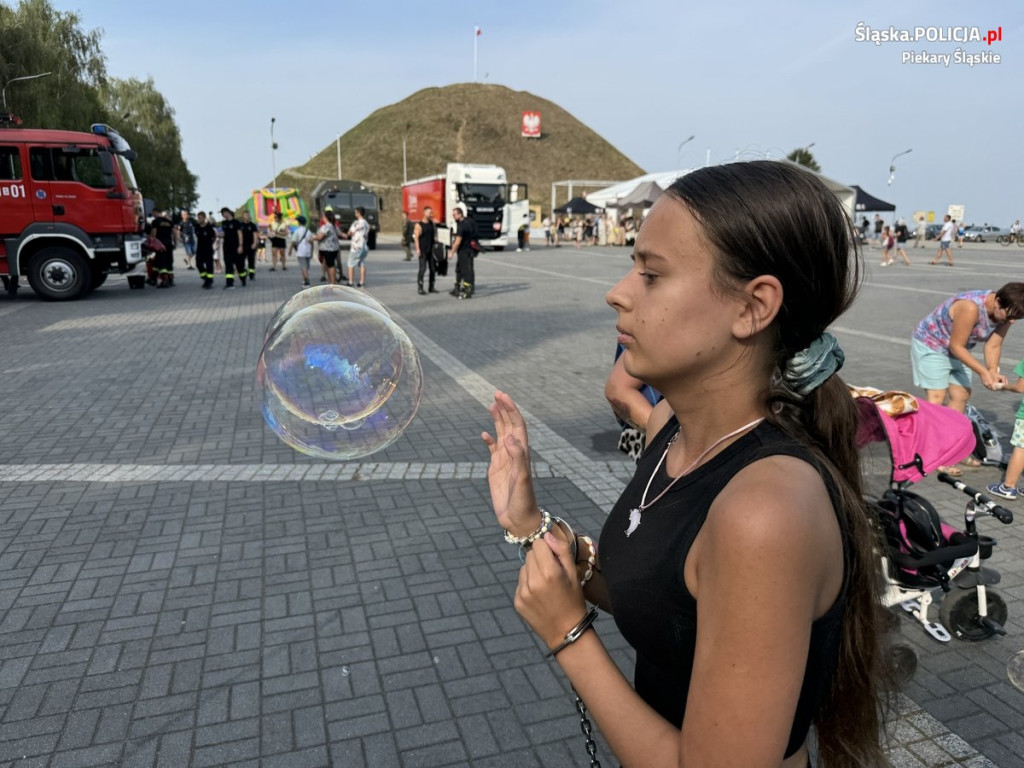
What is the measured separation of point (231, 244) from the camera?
17719 millimetres

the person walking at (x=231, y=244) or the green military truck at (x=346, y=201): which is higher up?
the green military truck at (x=346, y=201)

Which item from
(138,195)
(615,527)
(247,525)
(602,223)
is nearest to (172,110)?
(602,223)

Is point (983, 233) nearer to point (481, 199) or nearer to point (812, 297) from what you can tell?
point (481, 199)

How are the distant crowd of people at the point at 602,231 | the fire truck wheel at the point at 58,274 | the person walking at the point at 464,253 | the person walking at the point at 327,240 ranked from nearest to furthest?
the fire truck wheel at the point at 58,274 < the person walking at the point at 464,253 < the person walking at the point at 327,240 < the distant crowd of people at the point at 602,231

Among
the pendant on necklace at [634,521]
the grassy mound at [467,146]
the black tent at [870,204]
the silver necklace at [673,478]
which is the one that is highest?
the grassy mound at [467,146]

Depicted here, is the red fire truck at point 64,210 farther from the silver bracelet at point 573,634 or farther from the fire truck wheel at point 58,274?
the silver bracelet at point 573,634

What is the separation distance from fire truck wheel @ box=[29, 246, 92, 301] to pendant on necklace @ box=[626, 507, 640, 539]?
16380 mm

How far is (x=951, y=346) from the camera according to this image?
5.51 m

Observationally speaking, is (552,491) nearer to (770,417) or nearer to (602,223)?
(770,417)

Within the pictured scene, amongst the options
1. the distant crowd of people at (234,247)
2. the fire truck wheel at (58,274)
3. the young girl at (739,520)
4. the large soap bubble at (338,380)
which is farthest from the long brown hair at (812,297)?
the fire truck wheel at (58,274)

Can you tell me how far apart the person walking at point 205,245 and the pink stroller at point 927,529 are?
A: 1699cm

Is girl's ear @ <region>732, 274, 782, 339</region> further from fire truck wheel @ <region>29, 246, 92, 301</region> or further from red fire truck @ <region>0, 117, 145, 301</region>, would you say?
fire truck wheel @ <region>29, 246, 92, 301</region>

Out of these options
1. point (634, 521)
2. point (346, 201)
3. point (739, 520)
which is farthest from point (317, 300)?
point (346, 201)

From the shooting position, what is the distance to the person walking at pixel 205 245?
17359 millimetres
